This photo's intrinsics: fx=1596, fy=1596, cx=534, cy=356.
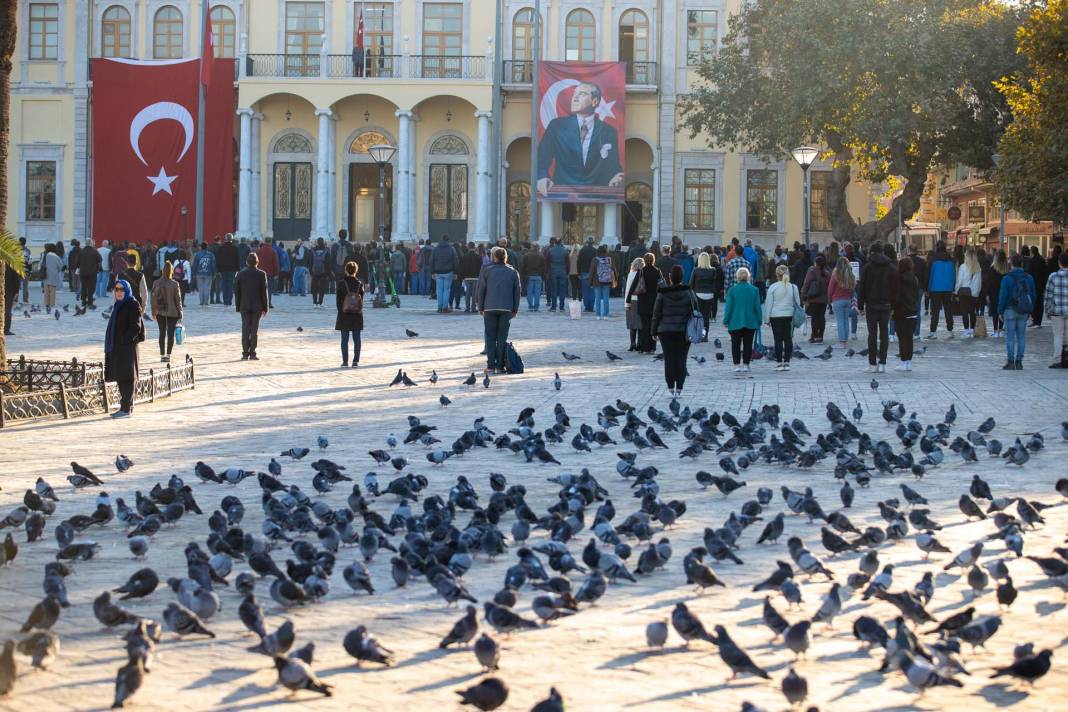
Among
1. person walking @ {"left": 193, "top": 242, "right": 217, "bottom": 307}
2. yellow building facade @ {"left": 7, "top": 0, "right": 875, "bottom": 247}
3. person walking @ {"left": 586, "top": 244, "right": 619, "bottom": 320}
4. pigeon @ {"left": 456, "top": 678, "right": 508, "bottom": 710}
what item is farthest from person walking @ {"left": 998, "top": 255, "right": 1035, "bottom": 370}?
yellow building facade @ {"left": 7, "top": 0, "right": 875, "bottom": 247}

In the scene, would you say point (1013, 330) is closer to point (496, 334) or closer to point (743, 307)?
point (743, 307)

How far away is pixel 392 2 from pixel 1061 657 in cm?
4704

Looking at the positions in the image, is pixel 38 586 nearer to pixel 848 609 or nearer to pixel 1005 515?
pixel 848 609

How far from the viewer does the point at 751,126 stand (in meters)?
42.6

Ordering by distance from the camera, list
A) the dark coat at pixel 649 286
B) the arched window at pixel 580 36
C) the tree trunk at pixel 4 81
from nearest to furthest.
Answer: the tree trunk at pixel 4 81 → the dark coat at pixel 649 286 → the arched window at pixel 580 36

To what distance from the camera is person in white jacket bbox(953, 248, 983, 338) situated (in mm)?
24891

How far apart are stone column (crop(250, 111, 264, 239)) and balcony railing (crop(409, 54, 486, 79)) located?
205 inches

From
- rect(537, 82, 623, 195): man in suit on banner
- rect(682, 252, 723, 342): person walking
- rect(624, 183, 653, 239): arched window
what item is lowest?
rect(682, 252, 723, 342): person walking

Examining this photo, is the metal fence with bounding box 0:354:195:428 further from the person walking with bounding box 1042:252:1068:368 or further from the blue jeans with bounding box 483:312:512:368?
the person walking with bounding box 1042:252:1068:368

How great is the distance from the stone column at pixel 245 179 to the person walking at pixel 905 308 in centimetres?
3354

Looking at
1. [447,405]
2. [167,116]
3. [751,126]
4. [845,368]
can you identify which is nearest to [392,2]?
[167,116]

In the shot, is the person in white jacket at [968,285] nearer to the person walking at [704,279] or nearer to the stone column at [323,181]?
the person walking at [704,279]

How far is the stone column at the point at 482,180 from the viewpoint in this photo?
5050 centimetres

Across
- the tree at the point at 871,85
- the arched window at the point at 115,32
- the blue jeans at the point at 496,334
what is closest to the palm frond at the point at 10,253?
the blue jeans at the point at 496,334
